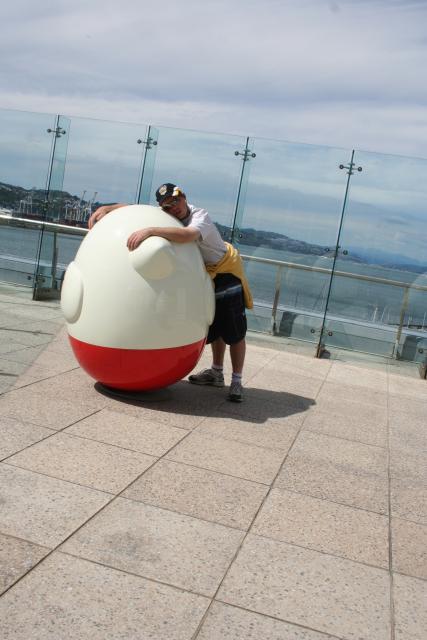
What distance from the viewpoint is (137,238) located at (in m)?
4.95

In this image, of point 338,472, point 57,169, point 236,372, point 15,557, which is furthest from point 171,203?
point 57,169

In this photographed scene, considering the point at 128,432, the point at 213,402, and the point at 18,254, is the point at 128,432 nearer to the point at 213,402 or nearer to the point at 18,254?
the point at 213,402

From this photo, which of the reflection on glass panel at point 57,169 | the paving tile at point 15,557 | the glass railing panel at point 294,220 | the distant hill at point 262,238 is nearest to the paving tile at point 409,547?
the paving tile at point 15,557

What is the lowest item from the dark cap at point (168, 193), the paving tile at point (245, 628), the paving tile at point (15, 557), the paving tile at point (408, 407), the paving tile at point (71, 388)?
the paving tile at point (408, 407)

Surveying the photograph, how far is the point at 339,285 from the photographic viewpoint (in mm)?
9578

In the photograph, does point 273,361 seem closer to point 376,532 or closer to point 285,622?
point 376,532

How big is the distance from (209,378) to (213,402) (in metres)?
0.60

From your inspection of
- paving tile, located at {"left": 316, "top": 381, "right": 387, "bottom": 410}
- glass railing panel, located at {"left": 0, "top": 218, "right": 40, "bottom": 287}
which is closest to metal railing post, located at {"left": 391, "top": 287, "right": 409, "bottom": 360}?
paving tile, located at {"left": 316, "top": 381, "right": 387, "bottom": 410}

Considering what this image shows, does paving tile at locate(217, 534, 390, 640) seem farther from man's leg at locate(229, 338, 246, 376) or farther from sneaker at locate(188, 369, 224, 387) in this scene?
sneaker at locate(188, 369, 224, 387)

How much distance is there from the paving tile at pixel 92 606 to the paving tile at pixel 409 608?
32.4 inches

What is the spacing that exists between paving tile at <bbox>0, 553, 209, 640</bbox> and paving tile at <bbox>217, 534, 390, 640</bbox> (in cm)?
25

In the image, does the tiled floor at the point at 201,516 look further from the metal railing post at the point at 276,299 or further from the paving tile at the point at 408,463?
the metal railing post at the point at 276,299

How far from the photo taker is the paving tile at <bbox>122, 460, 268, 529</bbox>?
355cm

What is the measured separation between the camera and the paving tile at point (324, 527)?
3396mm
